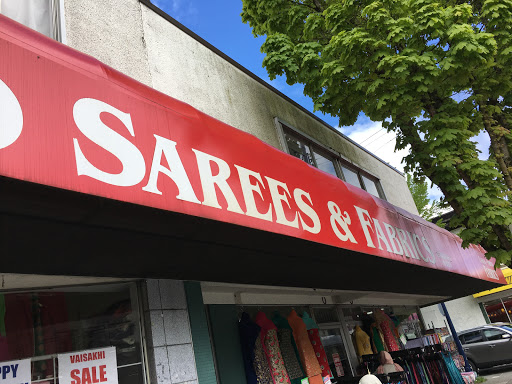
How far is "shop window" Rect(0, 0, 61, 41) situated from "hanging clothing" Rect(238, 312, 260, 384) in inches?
177

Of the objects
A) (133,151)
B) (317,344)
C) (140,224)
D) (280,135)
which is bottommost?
(317,344)

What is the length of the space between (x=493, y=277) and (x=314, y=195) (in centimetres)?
957

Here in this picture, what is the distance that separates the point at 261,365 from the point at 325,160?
19.4 ft

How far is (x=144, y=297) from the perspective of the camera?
4.29 meters

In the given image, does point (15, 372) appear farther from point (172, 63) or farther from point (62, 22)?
point (172, 63)

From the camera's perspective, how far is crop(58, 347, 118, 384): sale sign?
3594 millimetres

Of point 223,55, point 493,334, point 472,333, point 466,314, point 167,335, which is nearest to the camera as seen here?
point 167,335

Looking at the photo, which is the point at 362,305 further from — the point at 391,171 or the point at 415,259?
the point at 391,171

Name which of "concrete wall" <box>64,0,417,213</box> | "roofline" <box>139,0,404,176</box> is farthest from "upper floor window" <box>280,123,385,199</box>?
"roofline" <box>139,0,404,176</box>

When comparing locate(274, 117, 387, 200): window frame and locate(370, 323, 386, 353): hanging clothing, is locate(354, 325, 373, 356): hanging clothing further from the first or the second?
locate(274, 117, 387, 200): window frame

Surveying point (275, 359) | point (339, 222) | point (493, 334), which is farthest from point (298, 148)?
point (493, 334)

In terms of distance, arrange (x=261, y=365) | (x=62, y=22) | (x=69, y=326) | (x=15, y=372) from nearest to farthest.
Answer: (x=15, y=372)
(x=69, y=326)
(x=62, y=22)
(x=261, y=365)

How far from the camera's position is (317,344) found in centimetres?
721

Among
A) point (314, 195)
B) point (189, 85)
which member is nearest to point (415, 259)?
point (314, 195)
